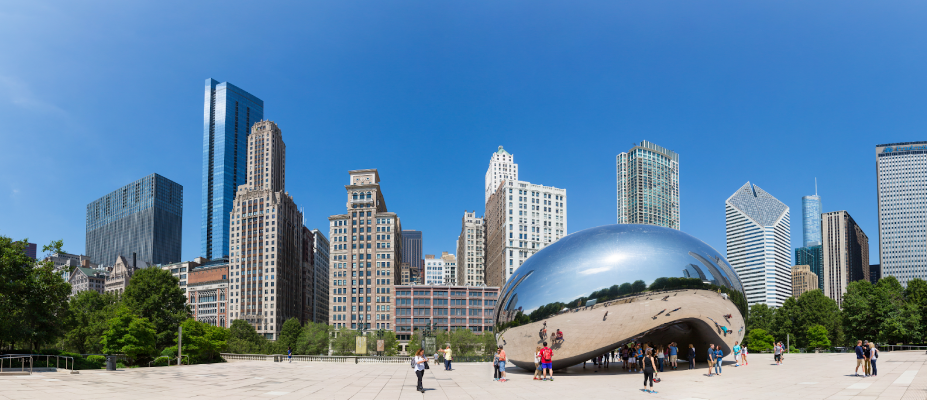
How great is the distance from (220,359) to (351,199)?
319ft

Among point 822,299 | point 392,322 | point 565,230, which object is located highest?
point 565,230

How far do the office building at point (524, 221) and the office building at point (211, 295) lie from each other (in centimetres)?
7959

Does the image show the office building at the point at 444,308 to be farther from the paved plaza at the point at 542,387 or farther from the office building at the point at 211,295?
the paved plaza at the point at 542,387

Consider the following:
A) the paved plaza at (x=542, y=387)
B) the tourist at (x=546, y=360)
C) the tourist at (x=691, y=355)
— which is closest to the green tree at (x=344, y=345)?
the paved plaza at (x=542, y=387)

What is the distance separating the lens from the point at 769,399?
1675 cm

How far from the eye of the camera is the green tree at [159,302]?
55.9m

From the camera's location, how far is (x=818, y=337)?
2793 inches

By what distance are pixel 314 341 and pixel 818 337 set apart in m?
74.6

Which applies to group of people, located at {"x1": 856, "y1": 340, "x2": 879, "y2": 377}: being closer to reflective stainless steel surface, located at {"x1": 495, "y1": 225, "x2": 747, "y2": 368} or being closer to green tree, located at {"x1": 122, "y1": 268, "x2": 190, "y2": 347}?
reflective stainless steel surface, located at {"x1": 495, "y1": 225, "x2": 747, "y2": 368}

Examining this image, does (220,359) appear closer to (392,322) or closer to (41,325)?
(41,325)

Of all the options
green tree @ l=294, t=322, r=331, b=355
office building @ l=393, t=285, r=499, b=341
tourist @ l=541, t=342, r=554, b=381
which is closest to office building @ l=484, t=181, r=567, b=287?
office building @ l=393, t=285, r=499, b=341

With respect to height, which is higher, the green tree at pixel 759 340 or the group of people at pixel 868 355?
the group of people at pixel 868 355

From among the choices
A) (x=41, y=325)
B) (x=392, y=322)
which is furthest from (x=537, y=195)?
(x=41, y=325)

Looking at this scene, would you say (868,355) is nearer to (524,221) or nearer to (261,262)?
(524,221)
